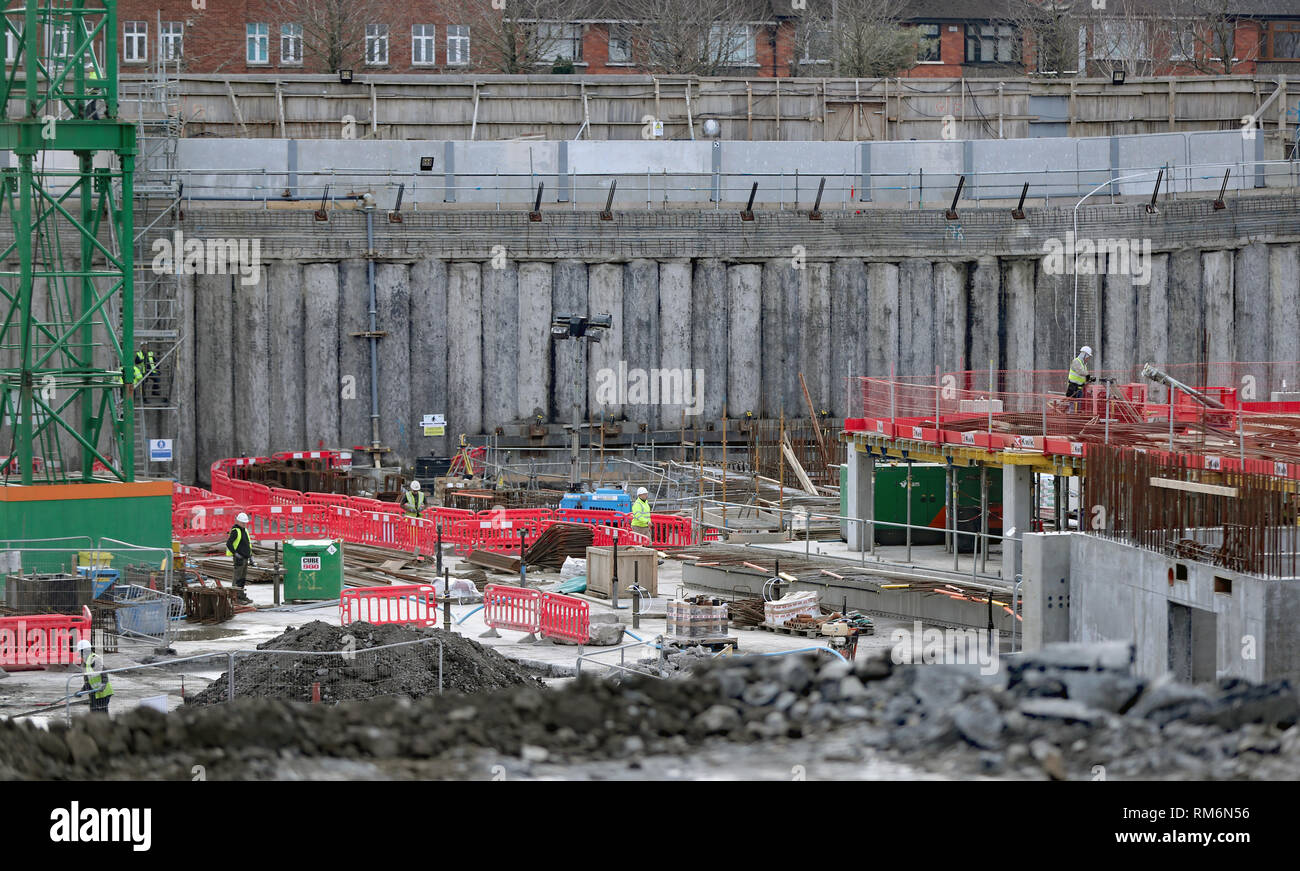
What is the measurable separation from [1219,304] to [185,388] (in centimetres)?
2365

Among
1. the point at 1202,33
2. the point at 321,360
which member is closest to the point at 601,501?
the point at 321,360

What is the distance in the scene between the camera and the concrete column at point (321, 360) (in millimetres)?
39438

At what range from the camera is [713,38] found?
59.4 metres

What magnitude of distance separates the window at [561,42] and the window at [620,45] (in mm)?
1125

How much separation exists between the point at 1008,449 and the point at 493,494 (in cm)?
1350

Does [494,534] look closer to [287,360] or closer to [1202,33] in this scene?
[287,360]

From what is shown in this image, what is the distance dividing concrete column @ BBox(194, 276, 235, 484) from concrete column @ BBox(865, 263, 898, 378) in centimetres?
1521

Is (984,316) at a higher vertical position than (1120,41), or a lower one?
lower

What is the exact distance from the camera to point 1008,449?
23.7 m

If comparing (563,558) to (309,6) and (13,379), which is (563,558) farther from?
(309,6)

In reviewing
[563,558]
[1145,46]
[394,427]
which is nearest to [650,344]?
[394,427]

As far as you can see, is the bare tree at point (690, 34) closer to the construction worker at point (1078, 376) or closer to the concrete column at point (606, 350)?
the concrete column at point (606, 350)

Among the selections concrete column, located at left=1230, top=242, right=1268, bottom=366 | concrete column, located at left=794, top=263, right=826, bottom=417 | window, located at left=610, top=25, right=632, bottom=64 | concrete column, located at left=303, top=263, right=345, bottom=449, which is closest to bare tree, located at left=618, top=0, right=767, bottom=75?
window, located at left=610, top=25, right=632, bottom=64

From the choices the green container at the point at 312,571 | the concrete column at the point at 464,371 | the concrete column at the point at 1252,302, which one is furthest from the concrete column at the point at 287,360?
the concrete column at the point at 1252,302
